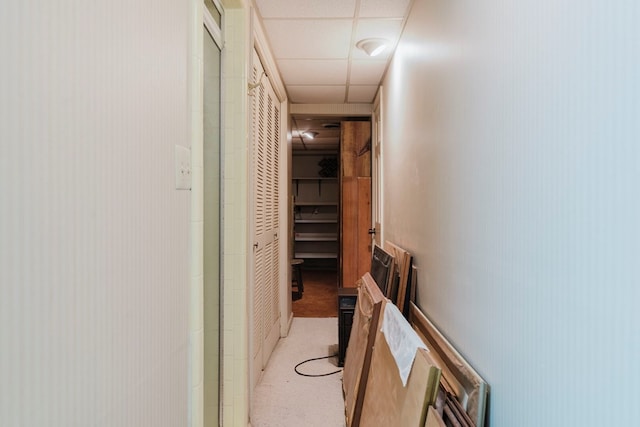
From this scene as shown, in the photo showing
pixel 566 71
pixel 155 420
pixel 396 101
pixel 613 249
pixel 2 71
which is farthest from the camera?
pixel 396 101

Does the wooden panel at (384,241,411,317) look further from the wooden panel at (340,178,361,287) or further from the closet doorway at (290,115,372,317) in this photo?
the wooden panel at (340,178,361,287)

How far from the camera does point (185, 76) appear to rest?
1020mm

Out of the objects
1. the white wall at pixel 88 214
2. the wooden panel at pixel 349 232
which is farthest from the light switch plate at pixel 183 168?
the wooden panel at pixel 349 232

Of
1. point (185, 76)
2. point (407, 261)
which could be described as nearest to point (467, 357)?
point (407, 261)

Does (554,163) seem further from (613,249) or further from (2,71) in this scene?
(2,71)

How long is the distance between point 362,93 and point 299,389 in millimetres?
2819

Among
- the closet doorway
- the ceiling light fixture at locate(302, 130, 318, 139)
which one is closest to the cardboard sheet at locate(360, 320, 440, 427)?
the closet doorway

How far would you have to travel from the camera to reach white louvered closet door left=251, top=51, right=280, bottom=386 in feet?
7.50

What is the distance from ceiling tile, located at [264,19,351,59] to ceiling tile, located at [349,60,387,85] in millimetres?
227

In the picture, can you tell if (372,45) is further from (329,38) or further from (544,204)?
(544,204)

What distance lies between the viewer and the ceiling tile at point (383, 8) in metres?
2.04

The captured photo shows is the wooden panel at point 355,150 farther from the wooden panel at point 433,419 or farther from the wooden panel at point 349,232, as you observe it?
the wooden panel at point 433,419

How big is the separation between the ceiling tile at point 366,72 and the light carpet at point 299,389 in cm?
245

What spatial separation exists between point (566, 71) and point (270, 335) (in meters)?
2.72
